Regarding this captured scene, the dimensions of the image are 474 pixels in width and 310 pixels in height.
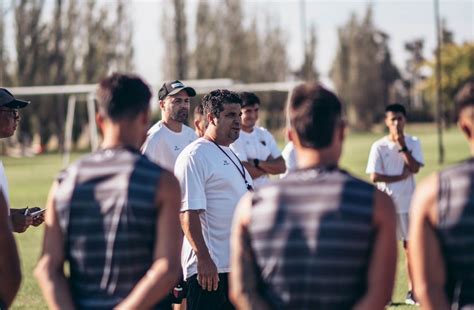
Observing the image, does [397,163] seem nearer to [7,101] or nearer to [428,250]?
[7,101]

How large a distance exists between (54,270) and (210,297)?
3.27 metres

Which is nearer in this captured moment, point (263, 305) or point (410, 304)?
point (263, 305)

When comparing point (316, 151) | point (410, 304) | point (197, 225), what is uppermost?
point (316, 151)

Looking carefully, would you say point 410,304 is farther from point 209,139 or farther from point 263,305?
point 263,305

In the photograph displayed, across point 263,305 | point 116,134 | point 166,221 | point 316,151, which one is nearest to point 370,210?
point 316,151

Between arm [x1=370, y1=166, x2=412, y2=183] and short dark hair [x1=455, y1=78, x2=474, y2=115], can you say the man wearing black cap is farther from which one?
arm [x1=370, y1=166, x2=412, y2=183]

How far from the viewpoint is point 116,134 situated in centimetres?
447

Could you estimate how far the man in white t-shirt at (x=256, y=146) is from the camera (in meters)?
10.1

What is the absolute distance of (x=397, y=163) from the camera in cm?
1157

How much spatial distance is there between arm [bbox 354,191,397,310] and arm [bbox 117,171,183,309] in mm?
835

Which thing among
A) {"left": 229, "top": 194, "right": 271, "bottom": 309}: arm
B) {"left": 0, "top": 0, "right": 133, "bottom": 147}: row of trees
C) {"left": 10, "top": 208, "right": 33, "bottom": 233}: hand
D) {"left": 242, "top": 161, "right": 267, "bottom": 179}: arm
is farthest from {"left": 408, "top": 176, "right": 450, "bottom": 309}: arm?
{"left": 0, "top": 0, "right": 133, "bottom": 147}: row of trees

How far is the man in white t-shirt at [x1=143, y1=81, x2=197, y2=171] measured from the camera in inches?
345

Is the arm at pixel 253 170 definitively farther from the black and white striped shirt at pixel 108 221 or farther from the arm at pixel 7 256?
the black and white striped shirt at pixel 108 221

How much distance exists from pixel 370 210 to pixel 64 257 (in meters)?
1.45
